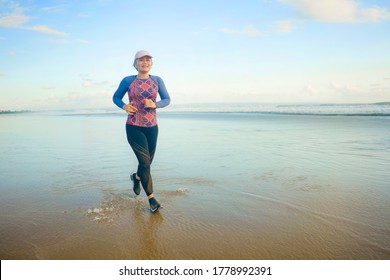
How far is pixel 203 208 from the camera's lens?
4.41m

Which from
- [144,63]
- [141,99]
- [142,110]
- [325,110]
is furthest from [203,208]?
[325,110]

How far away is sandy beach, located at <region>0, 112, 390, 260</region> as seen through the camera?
3.21 metres

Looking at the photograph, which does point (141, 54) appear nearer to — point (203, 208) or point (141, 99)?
point (141, 99)

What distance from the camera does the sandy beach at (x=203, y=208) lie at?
10.5 ft

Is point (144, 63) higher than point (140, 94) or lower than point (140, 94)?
higher

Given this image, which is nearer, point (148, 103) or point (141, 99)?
point (148, 103)

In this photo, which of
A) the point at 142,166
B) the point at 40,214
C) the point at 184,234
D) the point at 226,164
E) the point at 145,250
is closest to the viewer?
the point at 145,250

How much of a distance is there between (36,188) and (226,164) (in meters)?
3.87

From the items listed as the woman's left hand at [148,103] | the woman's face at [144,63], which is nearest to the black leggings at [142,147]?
the woman's left hand at [148,103]

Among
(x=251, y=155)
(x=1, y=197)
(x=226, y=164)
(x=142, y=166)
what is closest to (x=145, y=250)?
(x=142, y=166)

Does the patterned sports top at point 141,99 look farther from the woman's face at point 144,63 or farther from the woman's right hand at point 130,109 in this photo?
the woman's face at point 144,63

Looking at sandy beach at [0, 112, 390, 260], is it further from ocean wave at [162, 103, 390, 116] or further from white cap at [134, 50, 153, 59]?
ocean wave at [162, 103, 390, 116]
